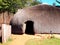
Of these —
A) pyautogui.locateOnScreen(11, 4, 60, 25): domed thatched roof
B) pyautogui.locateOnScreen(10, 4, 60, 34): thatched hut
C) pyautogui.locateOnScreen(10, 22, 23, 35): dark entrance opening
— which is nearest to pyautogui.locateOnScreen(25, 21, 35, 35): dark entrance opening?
pyautogui.locateOnScreen(10, 4, 60, 34): thatched hut

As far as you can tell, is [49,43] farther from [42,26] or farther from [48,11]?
[48,11]

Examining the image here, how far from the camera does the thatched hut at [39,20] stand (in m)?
20.3

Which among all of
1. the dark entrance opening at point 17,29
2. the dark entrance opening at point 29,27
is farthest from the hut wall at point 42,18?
the dark entrance opening at point 29,27

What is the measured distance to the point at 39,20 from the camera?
20.6 m

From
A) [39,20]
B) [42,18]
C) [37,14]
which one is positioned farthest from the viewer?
[37,14]

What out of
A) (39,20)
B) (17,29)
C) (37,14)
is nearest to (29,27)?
(17,29)

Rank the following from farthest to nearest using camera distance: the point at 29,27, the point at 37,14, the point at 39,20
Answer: the point at 29,27 < the point at 37,14 < the point at 39,20

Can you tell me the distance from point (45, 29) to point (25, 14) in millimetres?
2877

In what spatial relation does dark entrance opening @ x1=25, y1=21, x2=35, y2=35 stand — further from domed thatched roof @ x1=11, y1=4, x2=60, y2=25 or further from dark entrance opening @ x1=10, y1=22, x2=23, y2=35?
dark entrance opening @ x1=10, y1=22, x2=23, y2=35

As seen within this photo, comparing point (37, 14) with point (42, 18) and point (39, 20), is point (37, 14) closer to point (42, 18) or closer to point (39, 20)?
point (42, 18)

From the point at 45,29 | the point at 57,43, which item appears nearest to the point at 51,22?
the point at 45,29

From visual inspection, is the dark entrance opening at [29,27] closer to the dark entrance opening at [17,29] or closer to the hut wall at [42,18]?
the hut wall at [42,18]

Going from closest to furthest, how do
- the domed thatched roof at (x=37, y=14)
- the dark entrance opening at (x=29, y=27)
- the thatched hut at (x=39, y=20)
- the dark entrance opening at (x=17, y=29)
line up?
the thatched hut at (x=39, y=20) → the dark entrance opening at (x=17, y=29) → the domed thatched roof at (x=37, y=14) → the dark entrance opening at (x=29, y=27)

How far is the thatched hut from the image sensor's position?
20.3 metres
